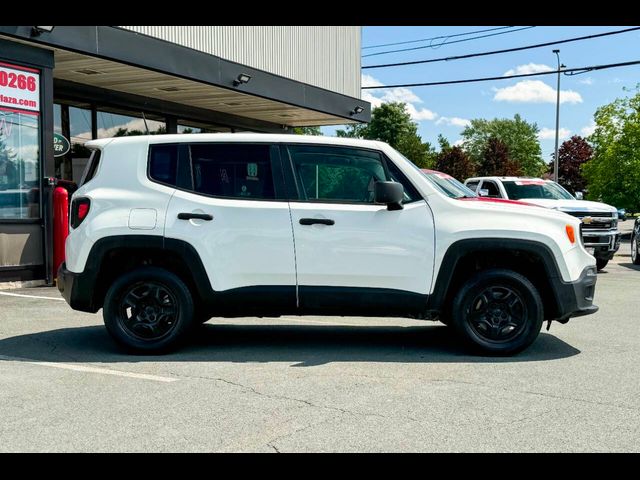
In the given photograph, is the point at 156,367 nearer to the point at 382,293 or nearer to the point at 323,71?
the point at 382,293

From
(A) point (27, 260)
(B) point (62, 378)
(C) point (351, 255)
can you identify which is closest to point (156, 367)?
(B) point (62, 378)

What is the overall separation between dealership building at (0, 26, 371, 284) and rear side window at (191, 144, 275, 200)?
170cm

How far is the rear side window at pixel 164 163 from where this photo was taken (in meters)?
6.72

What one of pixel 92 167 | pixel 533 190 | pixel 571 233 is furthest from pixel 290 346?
Answer: pixel 533 190

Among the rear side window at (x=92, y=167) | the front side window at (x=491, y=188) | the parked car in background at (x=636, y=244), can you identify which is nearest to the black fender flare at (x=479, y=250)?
the rear side window at (x=92, y=167)

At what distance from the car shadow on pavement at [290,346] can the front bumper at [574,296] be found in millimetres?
430

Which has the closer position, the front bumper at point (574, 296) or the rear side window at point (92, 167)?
the front bumper at point (574, 296)

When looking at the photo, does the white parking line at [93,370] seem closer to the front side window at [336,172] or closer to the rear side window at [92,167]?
the rear side window at [92,167]

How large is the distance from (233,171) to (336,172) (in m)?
0.91

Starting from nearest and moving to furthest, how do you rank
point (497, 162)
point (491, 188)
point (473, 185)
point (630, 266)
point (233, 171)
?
point (233, 171), point (630, 266), point (491, 188), point (473, 185), point (497, 162)

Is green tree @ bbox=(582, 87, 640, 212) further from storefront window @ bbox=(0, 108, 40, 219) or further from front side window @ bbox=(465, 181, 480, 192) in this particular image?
storefront window @ bbox=(0, 108, 40, 219)

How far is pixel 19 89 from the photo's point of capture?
38.7ft

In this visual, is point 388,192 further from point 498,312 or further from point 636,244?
point 636,244
